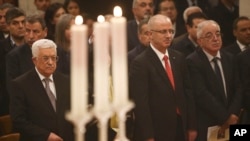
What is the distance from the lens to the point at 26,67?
7438 mm

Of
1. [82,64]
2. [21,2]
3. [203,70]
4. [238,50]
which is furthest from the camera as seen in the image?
[21,2]

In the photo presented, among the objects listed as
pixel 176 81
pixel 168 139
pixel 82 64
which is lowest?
pixel 168 139

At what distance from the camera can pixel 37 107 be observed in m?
6.13

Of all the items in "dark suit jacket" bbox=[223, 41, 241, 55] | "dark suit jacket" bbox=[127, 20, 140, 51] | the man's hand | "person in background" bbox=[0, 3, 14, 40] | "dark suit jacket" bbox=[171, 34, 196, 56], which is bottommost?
the man's hand

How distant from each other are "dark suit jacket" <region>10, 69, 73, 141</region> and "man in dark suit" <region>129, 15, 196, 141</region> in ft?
2.21

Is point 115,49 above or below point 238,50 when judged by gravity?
above

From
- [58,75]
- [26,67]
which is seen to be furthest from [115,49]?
[26,67]

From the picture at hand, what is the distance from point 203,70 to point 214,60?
0.60 ft

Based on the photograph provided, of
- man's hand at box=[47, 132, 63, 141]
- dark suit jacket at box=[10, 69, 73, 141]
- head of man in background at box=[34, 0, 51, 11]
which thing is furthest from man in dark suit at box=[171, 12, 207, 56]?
head of man in background at box=[34, 0, 51, 11]

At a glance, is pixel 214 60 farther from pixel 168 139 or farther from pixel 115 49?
pixel 115 49

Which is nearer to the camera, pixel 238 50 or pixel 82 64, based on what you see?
pixel 82 64

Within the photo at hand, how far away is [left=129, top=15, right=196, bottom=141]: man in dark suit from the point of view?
6.33m

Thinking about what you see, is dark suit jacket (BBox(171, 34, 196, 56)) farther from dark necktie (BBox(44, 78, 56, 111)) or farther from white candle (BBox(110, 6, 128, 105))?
white candle (BBox(110, 6, 128, 105))

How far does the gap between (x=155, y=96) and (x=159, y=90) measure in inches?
2.8
